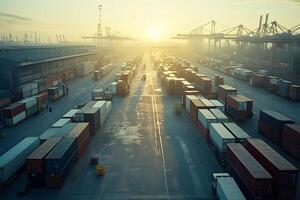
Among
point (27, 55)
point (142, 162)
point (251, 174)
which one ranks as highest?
point (27, 55)

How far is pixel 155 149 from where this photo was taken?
118 feet

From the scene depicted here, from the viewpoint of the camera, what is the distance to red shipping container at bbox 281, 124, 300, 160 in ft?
108

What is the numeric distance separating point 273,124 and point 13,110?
34.6m

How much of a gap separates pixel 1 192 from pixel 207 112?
25381mm

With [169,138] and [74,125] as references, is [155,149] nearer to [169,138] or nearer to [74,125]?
[169,138]

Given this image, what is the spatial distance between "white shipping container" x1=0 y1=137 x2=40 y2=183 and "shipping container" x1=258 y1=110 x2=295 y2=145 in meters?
27.0

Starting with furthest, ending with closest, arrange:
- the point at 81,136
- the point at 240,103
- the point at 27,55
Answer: the point at 27,55 → the point at 240,103 → the point at 81,136

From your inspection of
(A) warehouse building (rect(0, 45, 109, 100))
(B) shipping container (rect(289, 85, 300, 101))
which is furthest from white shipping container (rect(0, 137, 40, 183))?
(B) shipping container (rect(289, 85, 300, 101))

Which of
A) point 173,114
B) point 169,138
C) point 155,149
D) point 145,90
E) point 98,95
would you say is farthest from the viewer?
point 145,90

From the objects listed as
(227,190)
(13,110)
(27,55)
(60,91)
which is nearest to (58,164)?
(227,190)

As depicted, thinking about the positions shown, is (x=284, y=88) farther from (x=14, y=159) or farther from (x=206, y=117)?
(x=14, y=159)

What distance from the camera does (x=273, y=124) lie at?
38312 millimetres

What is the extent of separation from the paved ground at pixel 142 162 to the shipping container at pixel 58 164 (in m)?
0.68

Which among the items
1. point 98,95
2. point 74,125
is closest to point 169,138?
point 74,125
